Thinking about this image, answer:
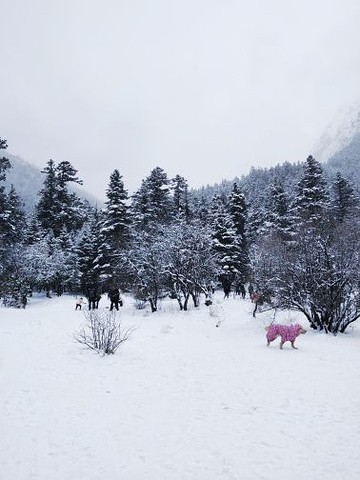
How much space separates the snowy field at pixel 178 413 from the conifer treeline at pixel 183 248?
4878 millimetres

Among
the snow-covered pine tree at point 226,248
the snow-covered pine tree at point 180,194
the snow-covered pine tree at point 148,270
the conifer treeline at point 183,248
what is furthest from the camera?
the snow-covered pine tree at point 180,194

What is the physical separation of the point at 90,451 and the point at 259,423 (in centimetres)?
291

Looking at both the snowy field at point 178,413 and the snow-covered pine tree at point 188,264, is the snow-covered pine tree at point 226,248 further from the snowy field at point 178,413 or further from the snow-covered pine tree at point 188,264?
the snowy field at point 178,413

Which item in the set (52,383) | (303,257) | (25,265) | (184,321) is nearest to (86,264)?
(25,265)

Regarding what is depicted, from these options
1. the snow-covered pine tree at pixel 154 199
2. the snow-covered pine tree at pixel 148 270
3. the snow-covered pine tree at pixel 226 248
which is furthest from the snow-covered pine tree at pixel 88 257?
the snow-covered pine tree at pixel 226 248

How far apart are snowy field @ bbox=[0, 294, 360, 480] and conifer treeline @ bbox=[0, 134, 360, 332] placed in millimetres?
4878

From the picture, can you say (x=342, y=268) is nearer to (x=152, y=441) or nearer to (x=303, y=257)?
(x=303, y=257)

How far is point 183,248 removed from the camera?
28094 millimetres

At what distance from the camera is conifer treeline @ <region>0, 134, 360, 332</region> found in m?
17.1

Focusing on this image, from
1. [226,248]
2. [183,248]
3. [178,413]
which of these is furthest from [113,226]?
[178,413]

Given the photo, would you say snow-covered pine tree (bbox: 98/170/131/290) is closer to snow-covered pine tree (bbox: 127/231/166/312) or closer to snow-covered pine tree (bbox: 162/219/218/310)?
snow-covered pine tree (bbox: 127/231/166/312)

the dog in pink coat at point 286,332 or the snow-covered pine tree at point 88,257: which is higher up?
the snow-covered pine tree at point 88,257

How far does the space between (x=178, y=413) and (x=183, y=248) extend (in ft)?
70.1

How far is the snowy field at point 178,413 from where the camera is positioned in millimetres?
4938
